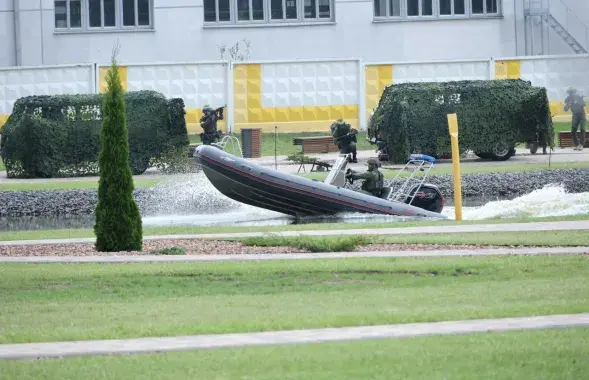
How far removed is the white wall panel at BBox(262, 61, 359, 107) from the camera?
45750 millimetres

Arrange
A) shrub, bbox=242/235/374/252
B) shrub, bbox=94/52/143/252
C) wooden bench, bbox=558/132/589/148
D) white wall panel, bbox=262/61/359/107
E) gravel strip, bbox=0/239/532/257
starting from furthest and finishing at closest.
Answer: white wall panel, bbox=262/61/359/107 → wooden bench, bbox=558/132/589/148 → shrub, bbox=94/52/143/252 → gravel strip, bbox=0/239/532/257 → shrub, bbox=242/235/374/252

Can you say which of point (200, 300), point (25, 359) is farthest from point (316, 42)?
point (25, 359)

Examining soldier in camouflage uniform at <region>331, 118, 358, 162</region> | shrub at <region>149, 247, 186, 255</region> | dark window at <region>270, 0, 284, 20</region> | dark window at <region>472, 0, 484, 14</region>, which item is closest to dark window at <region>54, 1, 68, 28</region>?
dark window at <region>270, 0, 284, 20</region>

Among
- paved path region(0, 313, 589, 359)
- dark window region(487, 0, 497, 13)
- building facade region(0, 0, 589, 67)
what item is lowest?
paved path region(0, 313, 589, 359)

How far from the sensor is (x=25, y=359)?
11008 millimetres

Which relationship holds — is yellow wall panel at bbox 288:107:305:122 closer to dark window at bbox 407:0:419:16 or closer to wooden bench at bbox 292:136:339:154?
wooden bench at bbox 292:136:339:154

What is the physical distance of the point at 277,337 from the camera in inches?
464

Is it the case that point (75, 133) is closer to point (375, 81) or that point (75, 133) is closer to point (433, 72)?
point (375, 81)

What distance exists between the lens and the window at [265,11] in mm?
52750

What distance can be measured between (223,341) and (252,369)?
1205 mm

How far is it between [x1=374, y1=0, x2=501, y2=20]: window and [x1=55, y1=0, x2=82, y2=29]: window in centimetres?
1088

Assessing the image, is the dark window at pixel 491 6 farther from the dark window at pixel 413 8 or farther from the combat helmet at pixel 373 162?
the combat helmet at pixel 373 162

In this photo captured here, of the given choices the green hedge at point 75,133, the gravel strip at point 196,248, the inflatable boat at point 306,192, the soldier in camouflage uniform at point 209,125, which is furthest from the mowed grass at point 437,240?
the soldier in camouflage uniform at point 209,125

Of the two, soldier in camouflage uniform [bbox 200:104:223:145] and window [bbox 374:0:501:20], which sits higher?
window [bbox 374:0:501:20]
